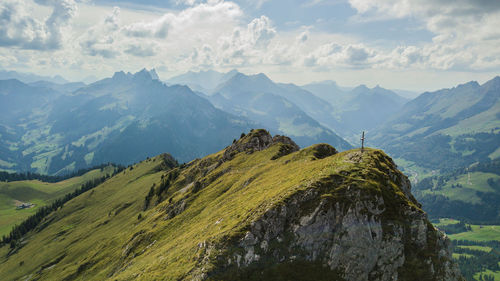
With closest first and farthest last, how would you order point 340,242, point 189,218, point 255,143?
1. point 340,242
2. point 189,218
3. point 255,143

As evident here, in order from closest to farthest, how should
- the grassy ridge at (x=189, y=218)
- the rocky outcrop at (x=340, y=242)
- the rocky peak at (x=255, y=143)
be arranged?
the rocky outcrop at (x=340, y=242) < the grassy ridge at (x=189, y=218) < the rocky peak at (x=255, y=143)

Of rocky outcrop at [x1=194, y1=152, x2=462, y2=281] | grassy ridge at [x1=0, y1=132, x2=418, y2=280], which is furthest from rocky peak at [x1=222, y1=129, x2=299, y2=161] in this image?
rocky outcrop at [x1=194, y1=152, x2=462, y2=281]

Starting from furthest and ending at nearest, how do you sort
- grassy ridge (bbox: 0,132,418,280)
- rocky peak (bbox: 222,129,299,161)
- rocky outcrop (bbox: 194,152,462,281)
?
rocky peak (bbox: 222,129,299,161), grassy ridge (bbox: 0,132,418,280), rocky outcrop (bbox: 194,152,462,281)

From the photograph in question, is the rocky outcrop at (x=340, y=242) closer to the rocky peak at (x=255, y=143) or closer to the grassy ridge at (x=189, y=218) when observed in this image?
the grassy ridge at (x=189, y=218)

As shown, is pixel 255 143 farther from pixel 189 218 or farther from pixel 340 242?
pixel 340 242

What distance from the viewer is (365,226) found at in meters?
44.2

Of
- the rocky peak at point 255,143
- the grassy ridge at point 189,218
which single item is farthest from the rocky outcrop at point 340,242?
the rocky peak at point 255,143

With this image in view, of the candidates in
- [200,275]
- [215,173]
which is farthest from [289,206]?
[215,173]

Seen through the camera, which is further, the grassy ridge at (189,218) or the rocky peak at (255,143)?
the rocky peak at (255,143)

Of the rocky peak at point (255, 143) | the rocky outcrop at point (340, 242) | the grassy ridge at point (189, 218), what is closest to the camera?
the rocky outcrop at point (340, 242)

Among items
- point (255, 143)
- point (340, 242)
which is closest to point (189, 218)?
point (340, 242)

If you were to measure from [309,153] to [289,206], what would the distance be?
37.5 m

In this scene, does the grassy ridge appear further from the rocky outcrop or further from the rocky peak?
the rocky peak

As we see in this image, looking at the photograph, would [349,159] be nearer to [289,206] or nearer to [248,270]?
[289,206]
